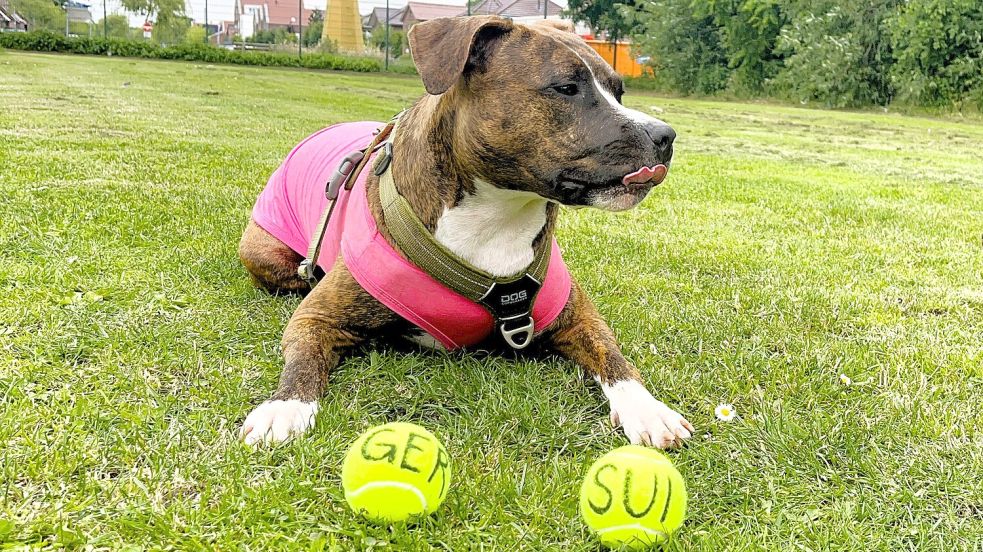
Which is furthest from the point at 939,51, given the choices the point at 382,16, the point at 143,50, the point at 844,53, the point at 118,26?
the point at 118,26

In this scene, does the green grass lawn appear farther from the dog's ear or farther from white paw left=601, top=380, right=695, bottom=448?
the dog's ear

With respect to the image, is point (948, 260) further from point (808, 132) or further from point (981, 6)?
point (981, 6)

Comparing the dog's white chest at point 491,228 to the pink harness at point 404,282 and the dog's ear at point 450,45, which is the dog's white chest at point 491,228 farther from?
the dog's ear at point 450,45

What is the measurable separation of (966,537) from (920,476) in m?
0.26

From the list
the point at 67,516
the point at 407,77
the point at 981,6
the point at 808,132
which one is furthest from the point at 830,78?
the point at 67,516

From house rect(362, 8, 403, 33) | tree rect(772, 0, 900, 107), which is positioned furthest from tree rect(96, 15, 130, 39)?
tree rect(772, 0, 900, 107)

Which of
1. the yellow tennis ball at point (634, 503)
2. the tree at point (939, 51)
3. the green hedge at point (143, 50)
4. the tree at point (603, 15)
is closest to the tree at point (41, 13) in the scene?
the green hedge at point (143, 50)

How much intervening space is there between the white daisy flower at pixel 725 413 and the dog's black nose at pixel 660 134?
801 millimetres

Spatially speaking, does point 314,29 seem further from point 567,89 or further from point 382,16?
point 567,89

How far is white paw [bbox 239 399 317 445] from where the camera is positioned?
81.5 inches

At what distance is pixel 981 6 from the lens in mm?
19328

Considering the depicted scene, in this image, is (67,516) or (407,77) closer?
(67,516)

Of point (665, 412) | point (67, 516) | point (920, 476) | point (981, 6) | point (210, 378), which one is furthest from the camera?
point (981, 6)

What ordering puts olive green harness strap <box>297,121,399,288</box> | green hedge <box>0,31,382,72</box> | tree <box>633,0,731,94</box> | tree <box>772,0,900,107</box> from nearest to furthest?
olive green harness strap <box>297,121,399,288</box> → tree <box>772,0,900,107</box> → green hedge <box>0,31,382,72</box> → tree <box>633,0,731,94</box>
